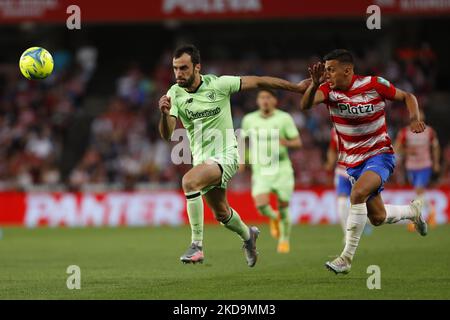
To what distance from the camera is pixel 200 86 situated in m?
10.7

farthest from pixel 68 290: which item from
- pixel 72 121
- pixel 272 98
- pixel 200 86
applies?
pixel 72 121

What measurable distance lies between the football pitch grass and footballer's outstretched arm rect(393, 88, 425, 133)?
1.69 meters

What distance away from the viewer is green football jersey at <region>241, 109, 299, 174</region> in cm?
1544

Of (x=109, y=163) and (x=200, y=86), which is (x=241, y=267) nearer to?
(x=200, y=86)

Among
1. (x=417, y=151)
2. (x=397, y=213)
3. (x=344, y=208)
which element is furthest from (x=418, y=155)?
(x=397, y=213)

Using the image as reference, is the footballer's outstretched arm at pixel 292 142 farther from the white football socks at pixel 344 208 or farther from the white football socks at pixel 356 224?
the white football socks at pixel 356 224

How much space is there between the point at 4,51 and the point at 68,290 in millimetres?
23001

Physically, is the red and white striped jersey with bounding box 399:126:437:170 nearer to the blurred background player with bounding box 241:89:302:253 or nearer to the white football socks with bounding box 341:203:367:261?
the blurred background player with bounding box 241:89:302:253

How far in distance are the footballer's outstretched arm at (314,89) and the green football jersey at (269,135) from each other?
17.0 feet

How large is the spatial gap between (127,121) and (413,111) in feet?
57.1

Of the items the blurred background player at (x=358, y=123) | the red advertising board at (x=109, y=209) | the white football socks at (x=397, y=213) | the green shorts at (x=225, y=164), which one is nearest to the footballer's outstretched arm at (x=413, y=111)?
the blurred background player at (x=358, y=123)

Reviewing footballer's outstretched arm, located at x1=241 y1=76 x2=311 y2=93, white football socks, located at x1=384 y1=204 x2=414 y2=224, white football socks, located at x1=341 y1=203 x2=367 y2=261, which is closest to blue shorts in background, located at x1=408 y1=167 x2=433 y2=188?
white football socks, located at x1=384 y1=204 x2=414 y2=224

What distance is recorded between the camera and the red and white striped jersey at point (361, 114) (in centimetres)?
1011

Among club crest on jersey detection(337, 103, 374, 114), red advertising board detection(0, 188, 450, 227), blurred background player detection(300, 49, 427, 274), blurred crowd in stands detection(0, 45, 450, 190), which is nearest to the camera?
blurred background player detection(300, 49, 427, 274)
